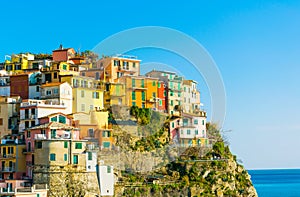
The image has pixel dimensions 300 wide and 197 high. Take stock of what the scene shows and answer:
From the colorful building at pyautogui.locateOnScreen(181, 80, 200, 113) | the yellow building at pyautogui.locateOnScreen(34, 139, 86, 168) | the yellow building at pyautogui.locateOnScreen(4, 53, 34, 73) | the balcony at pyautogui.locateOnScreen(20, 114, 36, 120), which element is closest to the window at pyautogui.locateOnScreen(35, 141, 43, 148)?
the yellow building at pyautogui.locateOnScreen(34, 139, 86, 168)

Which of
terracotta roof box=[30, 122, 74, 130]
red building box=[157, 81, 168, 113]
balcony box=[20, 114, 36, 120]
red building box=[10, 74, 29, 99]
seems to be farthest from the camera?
red building box=[157, 81, 168, 113]

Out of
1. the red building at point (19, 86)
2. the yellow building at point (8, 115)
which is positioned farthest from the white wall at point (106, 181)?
the red building at point (19, 86)

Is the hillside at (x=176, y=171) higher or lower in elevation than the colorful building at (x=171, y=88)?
lower

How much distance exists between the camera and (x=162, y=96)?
55938 millimetres

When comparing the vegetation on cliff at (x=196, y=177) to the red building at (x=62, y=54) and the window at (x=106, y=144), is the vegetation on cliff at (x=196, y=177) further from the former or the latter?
the red building at (x=62, y=54)

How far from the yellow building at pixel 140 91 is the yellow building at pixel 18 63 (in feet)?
29.4

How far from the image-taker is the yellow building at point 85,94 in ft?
160

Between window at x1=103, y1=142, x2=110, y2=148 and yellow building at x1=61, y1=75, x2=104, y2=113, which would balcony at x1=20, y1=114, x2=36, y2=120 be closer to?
yellow building at x1=61, y1=75, x2=104, y2=113

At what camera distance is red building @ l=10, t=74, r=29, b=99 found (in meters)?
50.9

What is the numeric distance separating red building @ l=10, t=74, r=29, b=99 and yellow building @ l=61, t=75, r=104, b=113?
337cm

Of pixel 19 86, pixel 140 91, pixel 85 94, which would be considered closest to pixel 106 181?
pixel 85 94

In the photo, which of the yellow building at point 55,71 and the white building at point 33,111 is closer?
the white building at point 33,111

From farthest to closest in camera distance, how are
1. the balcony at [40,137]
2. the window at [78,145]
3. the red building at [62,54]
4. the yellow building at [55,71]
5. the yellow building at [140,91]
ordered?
1. the red building at [62,54]
2. the yellow building at [140,91]
3. the yellow building at [55,71]
4. the window at [78,145]
5. the balcony at [40,137]

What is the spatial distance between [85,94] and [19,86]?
564cm
